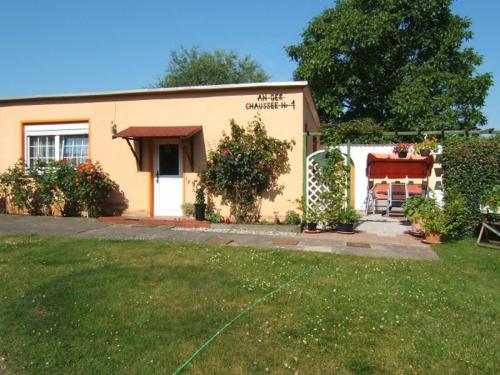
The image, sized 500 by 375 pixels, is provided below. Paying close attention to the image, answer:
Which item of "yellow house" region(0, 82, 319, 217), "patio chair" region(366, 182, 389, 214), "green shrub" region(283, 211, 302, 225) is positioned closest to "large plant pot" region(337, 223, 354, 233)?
"green shrub" region(283, 211, 302, 225)

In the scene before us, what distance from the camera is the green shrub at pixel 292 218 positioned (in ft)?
31.5

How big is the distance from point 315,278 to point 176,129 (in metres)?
6.19

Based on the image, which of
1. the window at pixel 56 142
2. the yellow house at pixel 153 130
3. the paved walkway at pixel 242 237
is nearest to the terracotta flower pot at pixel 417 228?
the paved walkway at pixel 242 237

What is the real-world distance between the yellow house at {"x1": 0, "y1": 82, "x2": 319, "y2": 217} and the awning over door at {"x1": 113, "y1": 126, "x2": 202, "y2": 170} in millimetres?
24

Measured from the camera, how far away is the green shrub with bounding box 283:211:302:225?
9.60 m

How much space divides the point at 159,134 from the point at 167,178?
1302 millimetres

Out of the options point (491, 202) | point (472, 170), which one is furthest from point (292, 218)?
point (491, 202)

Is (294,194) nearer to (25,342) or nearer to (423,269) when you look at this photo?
(423,269)

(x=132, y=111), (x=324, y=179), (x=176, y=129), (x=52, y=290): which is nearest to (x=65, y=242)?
(x=52, y=290)

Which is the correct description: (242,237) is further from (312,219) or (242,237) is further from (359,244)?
(359,244)

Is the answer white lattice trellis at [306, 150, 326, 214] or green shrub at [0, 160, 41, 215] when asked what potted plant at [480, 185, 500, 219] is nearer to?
white lattice trellis at [306, 150, 326, 214]

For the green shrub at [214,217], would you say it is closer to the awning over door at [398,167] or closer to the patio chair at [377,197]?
the awning over door at [398,167]

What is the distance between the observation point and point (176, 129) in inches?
401

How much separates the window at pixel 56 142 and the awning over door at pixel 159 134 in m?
1.63
